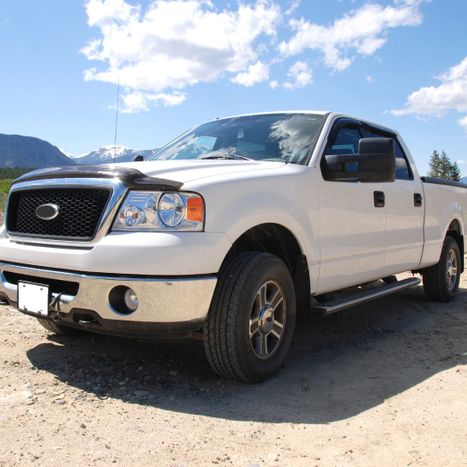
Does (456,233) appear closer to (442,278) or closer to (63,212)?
(442,278)

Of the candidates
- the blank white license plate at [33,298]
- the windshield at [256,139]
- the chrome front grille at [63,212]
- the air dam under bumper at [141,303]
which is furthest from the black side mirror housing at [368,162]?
the blank white license plate at [33,298]

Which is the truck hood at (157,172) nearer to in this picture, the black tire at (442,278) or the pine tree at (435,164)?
the black tire at (442,278)

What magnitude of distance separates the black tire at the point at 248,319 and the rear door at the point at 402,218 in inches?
64.3

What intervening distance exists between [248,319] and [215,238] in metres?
0.52

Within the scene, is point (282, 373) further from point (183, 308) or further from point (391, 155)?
point (391, 155)

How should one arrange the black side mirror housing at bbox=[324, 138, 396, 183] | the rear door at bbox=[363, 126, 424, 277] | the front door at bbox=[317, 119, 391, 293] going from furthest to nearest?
the rear door at bbox=[363, 126, 424, 277] → the front door at bbox=[317, 119, 391, 293] → the black side mirror housing at bbox=[324, 138, 396, 183]

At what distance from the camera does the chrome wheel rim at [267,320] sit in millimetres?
3079

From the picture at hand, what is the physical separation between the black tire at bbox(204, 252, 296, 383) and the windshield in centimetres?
97

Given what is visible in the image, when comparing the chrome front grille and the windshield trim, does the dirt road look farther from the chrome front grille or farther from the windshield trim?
the windshield trim

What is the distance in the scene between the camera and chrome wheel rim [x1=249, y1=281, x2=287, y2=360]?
121 inches

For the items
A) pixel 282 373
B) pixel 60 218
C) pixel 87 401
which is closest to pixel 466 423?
pixel 282 373

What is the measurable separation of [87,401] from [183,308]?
→ 73 centimetres

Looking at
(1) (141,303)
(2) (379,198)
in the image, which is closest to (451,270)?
(2) (379,198)

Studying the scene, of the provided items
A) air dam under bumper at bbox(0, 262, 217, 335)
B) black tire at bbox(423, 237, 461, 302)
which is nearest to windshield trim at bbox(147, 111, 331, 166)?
air dam under bumper at bbox(0, 262, 217, 335)
